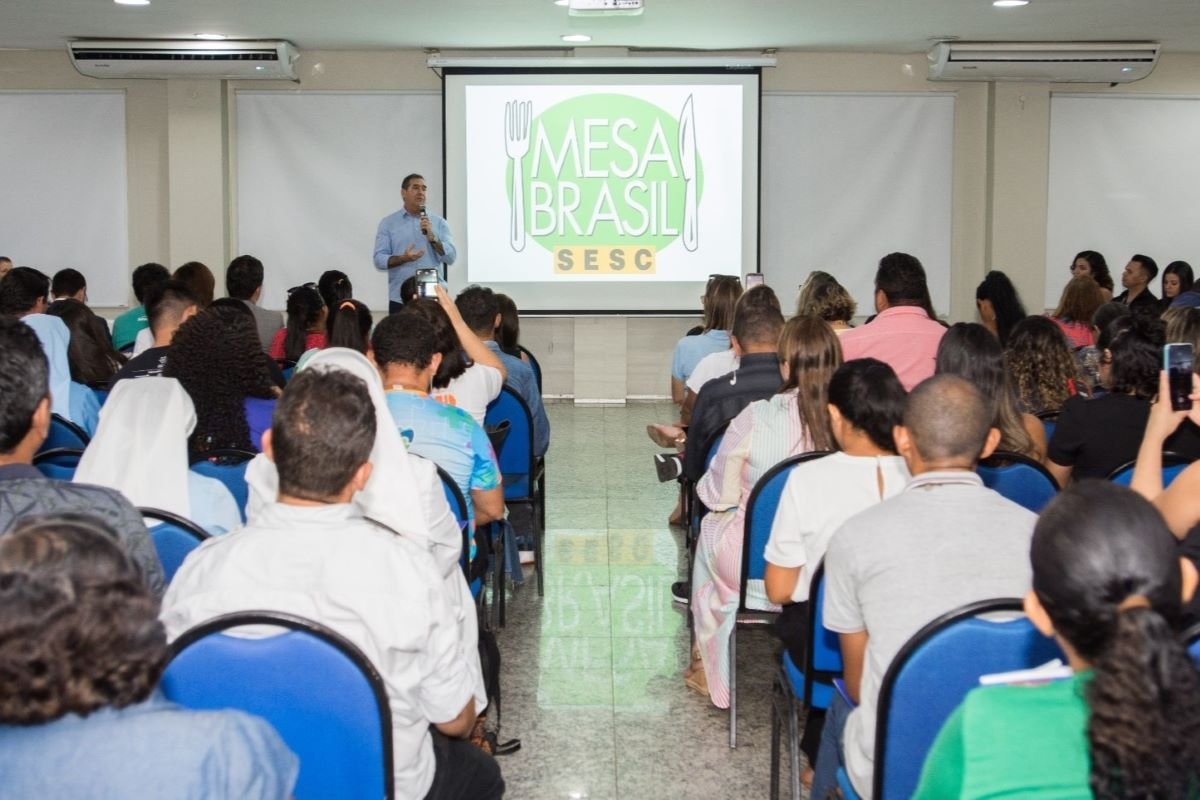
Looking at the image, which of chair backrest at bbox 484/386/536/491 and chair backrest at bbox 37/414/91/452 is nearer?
chair backrest at bbox 37/414/91/452

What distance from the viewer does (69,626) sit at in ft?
4.07

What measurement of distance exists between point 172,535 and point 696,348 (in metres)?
3.63

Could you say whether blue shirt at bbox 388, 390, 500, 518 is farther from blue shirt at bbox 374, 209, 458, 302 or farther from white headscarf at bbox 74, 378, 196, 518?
blue shirt at bbox 374, 209, 458, 302

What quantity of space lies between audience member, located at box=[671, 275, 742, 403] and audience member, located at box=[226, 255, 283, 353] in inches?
82.8

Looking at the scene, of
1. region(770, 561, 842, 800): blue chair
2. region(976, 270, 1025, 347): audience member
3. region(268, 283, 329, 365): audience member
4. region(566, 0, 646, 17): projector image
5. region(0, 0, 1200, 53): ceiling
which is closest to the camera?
region(770, 561, 842, 800): blue chair

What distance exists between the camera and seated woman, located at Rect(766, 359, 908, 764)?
107 inches

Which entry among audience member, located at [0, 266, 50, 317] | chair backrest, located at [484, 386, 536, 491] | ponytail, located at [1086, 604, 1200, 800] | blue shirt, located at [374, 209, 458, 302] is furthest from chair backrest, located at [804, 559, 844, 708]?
blue shirt, located at [374, 209, 458, 302]

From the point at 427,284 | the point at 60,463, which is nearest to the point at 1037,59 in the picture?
the point at 427,284

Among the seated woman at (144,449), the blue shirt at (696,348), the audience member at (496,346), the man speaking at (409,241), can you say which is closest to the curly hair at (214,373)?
the seated woman at (144,449)

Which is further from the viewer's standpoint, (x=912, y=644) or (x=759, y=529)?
(x=759, y=529)

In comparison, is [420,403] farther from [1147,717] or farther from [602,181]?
[602,181]

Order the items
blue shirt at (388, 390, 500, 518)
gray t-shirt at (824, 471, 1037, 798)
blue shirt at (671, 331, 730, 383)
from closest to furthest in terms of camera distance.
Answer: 1. gray t-shirt at (824, 471, 1037, 798)
2. blue shirt at (388, 390, 500, 518)
3. blue shirt at (671, 331, 730, 383)

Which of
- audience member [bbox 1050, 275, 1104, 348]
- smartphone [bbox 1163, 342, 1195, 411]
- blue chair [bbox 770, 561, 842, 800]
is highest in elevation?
audience member [bbox 1050, 275, 1104, 348]

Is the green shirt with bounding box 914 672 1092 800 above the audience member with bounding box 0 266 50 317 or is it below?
below
